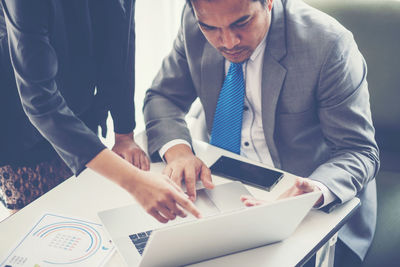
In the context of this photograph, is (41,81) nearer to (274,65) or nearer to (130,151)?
(130,151)

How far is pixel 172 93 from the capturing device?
58.4 inches

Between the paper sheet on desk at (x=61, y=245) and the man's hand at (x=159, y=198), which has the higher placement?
the man's hand at (x=159, y=198)

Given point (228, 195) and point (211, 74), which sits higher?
point (211, 74)

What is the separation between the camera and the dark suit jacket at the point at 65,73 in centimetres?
96

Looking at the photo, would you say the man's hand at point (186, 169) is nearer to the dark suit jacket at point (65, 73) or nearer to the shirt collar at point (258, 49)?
the dark suit jacket at point (65, 73)

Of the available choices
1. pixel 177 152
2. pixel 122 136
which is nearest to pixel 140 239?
pixel 177 152

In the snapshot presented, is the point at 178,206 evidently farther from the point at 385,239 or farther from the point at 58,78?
the point at 385,239

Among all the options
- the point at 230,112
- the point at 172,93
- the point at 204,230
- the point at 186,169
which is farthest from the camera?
the point at 172,93

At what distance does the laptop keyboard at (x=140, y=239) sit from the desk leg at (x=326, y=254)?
40cm

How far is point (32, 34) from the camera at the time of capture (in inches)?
37.4

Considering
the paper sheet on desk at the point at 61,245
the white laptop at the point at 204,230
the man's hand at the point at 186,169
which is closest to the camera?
the white laptop at the point at 204,230

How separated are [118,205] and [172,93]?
520 mm

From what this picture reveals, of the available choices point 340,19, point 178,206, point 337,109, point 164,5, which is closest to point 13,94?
point 178,206

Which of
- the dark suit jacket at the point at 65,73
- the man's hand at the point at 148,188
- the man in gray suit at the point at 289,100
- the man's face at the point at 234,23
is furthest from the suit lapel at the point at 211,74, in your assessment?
the man's hand at the point at 148,188
